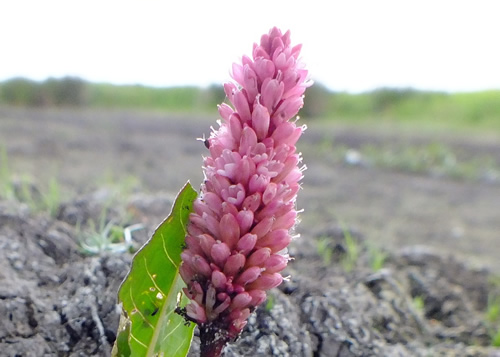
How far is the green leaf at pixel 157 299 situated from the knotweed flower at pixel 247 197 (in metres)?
0.11

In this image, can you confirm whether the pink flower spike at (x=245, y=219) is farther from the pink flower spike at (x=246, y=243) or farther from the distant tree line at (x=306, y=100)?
the distant tree line at (x=306, y=100)

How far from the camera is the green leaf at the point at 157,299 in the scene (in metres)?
1.69

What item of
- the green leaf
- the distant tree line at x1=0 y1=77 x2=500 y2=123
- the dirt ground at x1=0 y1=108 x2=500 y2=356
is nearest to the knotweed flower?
the green leaf

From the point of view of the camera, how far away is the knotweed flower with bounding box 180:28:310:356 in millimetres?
1511

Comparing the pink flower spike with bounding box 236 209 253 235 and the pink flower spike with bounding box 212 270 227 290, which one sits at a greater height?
the pink flower spike with bounding box 236 209 253 235

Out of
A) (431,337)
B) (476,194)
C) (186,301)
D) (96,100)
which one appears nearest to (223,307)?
(186,301)

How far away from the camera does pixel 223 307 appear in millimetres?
1527

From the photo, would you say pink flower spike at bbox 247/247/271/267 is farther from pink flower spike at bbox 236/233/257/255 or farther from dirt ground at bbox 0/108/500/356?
dirt ground at bbox 0/108/500/356

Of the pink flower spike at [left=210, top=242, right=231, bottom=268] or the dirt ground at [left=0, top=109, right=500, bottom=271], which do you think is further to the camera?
the dirt ground at [left=0, top=109, right=500, bottom=271]

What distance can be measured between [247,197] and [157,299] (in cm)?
47

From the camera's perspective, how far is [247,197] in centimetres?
151

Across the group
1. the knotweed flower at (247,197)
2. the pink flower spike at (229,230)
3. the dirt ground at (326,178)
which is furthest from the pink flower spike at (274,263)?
the dirt ground at (326,178)

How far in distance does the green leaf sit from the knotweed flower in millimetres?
108

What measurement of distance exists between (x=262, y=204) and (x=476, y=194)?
992 cm
